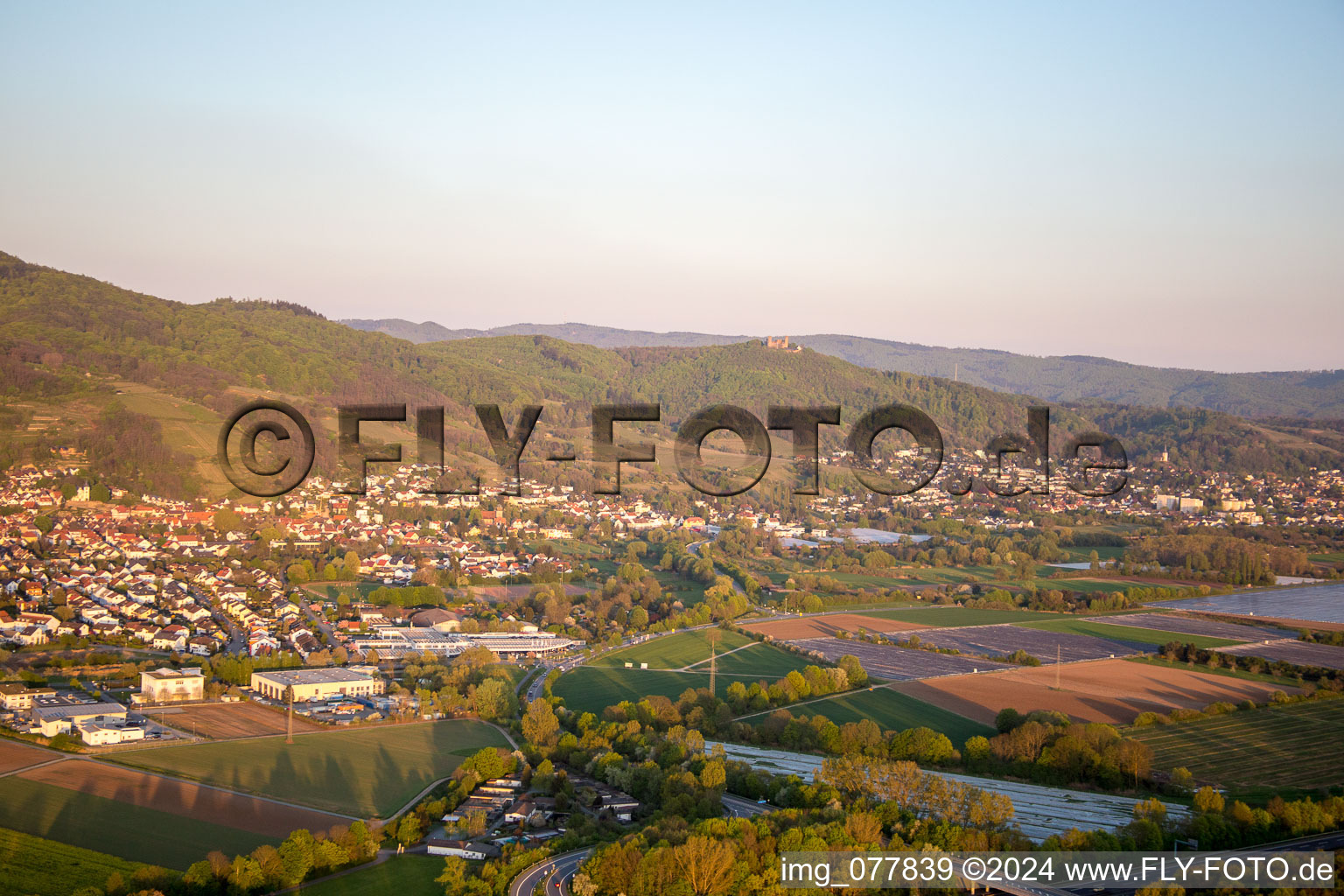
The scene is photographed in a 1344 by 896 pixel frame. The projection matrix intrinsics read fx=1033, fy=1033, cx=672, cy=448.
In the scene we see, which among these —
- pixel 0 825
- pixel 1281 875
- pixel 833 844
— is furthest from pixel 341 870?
pixel 1281 875

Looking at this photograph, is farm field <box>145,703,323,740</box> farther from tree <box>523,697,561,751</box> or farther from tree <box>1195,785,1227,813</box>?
tree <box>1195,785,1227,813</box>

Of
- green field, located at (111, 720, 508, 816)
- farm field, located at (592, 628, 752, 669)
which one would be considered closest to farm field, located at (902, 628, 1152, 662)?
farm field, located at (592, 628, 752, 669)

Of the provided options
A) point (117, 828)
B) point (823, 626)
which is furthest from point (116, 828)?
point (823, 626)

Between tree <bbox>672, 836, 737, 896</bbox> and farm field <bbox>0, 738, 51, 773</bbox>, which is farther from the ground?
tree <bbox>672, 836, 737, 896</bbox>

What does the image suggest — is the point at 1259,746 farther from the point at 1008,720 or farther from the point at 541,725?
the point at 541,725

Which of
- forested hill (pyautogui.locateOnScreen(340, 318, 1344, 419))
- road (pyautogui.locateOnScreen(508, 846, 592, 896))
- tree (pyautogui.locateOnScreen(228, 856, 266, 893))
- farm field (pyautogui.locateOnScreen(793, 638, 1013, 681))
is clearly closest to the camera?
road (pyautogui.locateOnScreen(508, 846, 592, 896))

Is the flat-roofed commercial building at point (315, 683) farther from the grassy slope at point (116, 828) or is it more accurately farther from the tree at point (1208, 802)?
the tree at point (1208, 802)

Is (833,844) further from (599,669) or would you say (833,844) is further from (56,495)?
(56,495)
